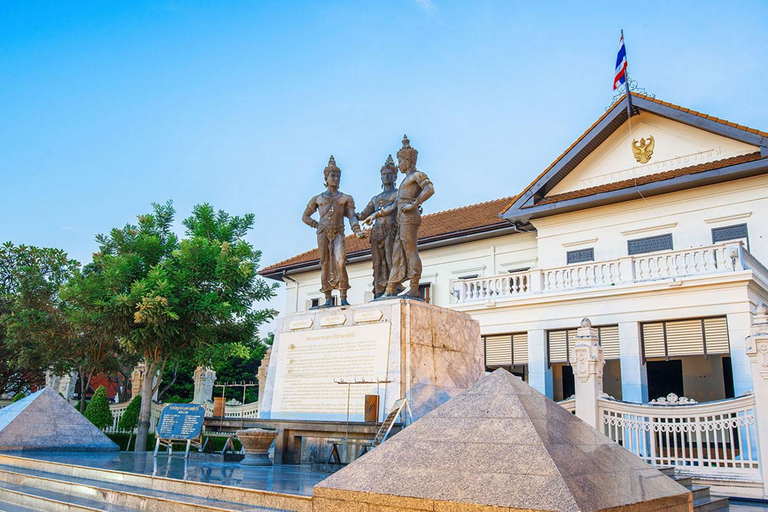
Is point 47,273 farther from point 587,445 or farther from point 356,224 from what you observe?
point 587,445

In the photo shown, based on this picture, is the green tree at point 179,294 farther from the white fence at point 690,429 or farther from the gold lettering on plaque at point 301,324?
the white fence at point 690,429

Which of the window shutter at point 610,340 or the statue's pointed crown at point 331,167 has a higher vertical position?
the statue's pointed crown at point 331,167

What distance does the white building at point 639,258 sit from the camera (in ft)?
53.9

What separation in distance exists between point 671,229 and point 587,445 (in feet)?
→ 56.6

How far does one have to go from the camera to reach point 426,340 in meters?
8.98

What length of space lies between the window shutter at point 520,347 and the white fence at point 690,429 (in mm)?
6887

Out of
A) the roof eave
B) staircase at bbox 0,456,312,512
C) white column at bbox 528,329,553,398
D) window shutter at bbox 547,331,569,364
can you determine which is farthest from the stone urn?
the roof eave

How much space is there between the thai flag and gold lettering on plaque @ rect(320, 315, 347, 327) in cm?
1466

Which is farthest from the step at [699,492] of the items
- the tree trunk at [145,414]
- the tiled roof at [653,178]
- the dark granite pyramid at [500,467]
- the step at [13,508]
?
the tree trunk at [145,414]

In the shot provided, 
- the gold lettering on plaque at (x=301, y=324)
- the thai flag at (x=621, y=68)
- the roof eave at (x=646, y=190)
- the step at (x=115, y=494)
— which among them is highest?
the thai flag at (x=621, y=68)

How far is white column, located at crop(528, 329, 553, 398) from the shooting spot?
18.7 m

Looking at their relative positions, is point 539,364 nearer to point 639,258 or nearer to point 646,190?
point 639,258

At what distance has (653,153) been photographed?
2066cm

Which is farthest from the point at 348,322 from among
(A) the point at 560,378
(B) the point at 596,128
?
(B) the point at 596,128
